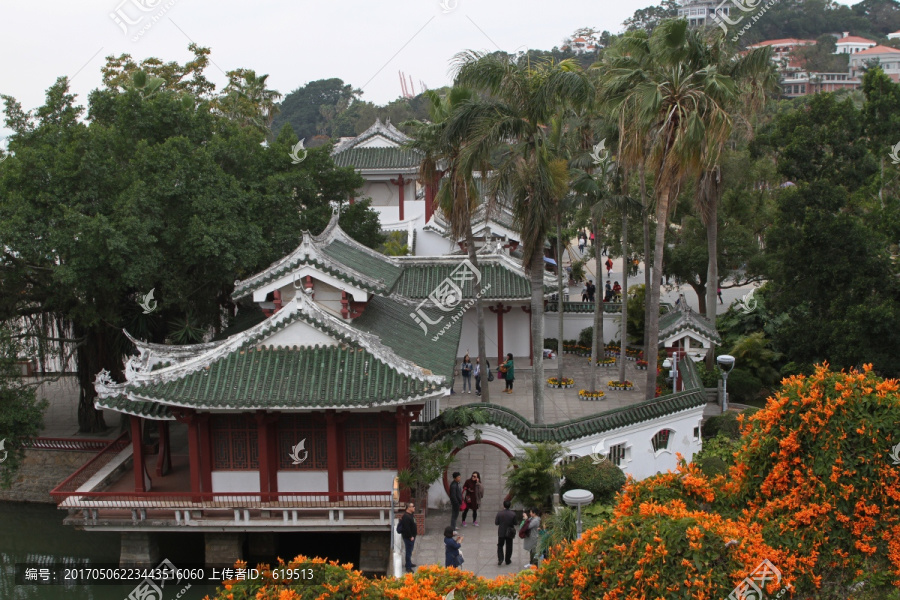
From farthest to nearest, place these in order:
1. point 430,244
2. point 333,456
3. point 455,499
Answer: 1. point 430,244
2. point 333,456
3. point 455,499

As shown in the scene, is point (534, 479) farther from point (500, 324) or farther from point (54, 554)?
point (500, 324)

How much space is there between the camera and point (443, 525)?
18609 millimetres

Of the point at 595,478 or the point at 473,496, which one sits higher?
the point at 595,478

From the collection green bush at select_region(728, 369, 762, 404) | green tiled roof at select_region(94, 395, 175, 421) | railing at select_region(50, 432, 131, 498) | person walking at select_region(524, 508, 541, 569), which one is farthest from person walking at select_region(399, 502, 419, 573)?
green bush at select_region(728, 369, 762, 404)

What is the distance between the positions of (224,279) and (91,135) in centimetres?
509

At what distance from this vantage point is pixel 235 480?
19125 millimetres

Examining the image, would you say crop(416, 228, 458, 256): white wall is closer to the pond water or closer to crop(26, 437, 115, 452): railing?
crop(26, 437, 115, 452): railing

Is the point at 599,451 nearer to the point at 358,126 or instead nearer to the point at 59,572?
the point at 59,572

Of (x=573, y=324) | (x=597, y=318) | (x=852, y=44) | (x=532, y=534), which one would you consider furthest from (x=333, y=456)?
(x=852, y=44)

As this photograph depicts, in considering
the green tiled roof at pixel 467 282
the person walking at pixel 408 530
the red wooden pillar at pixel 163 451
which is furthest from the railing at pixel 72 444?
the person walking at pixel 408 530

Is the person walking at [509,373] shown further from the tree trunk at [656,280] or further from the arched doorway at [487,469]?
the tree trunk at [656,280]

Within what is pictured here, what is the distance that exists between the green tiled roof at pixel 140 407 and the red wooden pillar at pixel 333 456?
3.31 m

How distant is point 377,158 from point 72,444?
70.6 ft

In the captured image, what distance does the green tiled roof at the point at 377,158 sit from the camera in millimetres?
40781
